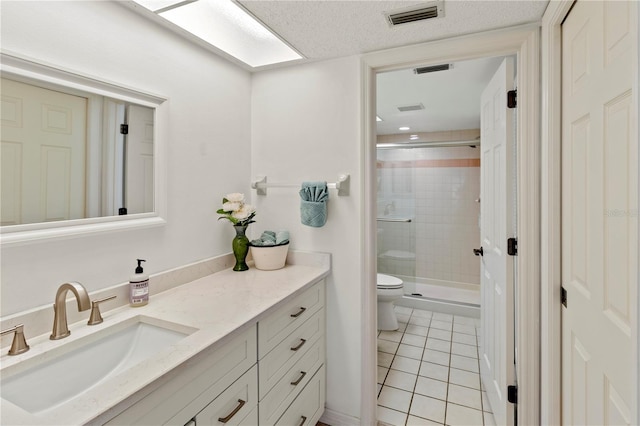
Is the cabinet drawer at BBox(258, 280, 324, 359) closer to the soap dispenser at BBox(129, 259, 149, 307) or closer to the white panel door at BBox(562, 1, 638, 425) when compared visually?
the soap dispenser at BBox(129, 259, 149, 307)

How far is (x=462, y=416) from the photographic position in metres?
1.89

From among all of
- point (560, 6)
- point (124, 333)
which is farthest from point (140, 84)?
point (560, 6)

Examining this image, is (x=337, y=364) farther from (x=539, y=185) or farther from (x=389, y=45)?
(x=389, y=45)

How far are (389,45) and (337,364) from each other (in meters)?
1.81

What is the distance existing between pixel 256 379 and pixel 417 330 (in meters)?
2.25

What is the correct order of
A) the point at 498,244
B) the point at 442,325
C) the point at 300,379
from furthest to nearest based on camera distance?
the point at 442,325 → the point at 498,244 → the point at 300,379

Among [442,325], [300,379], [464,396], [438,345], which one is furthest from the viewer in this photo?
[442,325]

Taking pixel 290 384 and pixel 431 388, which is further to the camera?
pixel 431 388

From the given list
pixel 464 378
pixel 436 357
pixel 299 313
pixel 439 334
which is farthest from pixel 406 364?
pixel 299 313

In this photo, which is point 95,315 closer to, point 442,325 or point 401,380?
point 401,380

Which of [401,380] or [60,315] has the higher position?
[60,315]

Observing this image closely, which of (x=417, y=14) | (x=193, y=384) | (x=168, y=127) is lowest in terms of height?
(x=193, y=384)

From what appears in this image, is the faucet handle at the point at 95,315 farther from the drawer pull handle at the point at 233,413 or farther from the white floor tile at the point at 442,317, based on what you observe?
the white floor tile at the point at 442,317

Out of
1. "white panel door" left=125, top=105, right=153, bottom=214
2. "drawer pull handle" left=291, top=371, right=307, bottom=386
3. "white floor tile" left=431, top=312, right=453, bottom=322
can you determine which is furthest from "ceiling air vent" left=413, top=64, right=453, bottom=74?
"white floor tile" left=431, top=312, right=453, bottom=322
